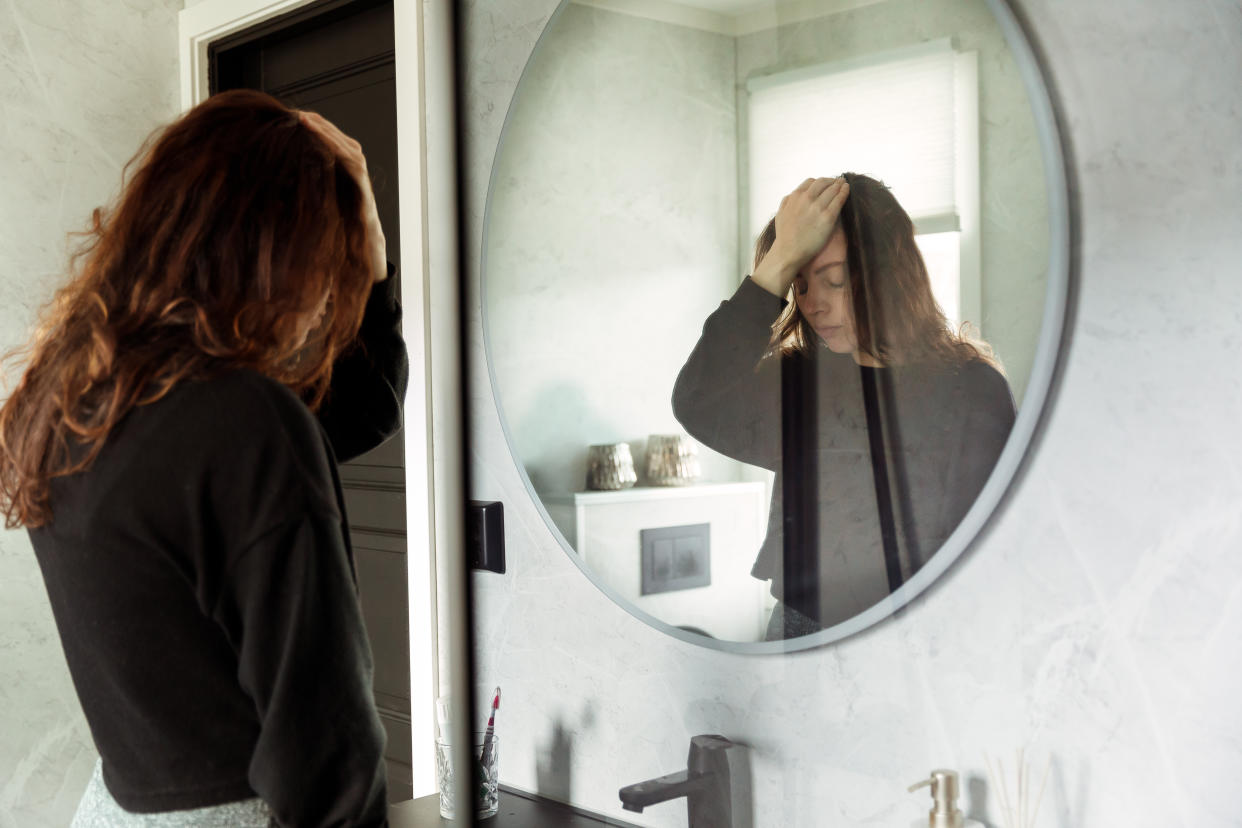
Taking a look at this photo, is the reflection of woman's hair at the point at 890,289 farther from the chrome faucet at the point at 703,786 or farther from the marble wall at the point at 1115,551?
the chrome faucet at the point at 703,786

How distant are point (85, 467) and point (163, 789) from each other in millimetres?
200

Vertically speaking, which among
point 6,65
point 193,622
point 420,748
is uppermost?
point 6,65

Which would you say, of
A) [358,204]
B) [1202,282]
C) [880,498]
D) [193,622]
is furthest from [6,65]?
[1202,282]

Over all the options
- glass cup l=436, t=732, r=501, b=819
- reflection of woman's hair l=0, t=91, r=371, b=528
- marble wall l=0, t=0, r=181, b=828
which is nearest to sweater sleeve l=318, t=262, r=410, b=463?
reflection of woman's hair l=0, t=91, r=371, b=528

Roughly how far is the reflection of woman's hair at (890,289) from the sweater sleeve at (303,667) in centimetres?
32

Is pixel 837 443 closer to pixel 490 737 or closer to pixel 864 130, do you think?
pixel 864 130

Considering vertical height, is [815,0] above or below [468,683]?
above

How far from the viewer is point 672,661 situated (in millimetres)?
692

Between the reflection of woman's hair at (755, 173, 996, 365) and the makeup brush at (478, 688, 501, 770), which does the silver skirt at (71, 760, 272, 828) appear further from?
the reflection of woman's hair at (755, 173, 996, 365)

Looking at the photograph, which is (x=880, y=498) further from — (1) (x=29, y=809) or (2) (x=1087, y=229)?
(1) (x=29, y=809)

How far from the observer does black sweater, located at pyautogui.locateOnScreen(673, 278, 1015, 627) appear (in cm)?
52

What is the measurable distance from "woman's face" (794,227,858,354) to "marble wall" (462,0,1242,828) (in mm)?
120

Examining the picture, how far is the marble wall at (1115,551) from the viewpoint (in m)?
0.44

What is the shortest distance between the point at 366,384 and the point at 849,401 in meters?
0.46
